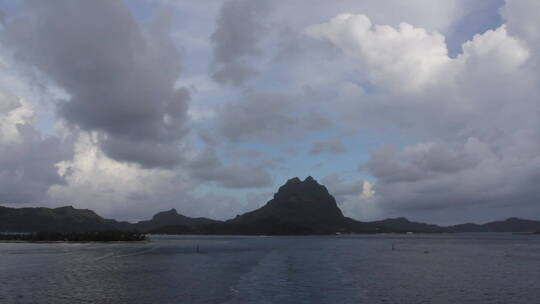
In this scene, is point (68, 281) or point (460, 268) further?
point (460, 268)

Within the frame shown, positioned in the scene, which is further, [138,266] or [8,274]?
[138,266]

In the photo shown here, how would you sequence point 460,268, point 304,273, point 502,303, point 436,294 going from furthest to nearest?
point 460,268, point 304,273, point 436,294, point 502,303

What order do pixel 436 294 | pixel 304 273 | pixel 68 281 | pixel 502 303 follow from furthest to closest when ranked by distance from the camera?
pixel 304 273
pixel 68 281
pixel 436 294
pixel 502 303

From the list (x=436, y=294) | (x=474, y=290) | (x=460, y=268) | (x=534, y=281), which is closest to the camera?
(x=436, y=294)

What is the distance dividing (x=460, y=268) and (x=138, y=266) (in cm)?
8441

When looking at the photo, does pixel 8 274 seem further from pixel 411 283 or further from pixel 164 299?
pixel 411 283

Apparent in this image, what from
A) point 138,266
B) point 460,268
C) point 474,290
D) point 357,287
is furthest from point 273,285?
point 460,268

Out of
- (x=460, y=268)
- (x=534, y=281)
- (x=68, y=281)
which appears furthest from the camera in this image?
(x=460, y=268)

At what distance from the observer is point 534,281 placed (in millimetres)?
95375

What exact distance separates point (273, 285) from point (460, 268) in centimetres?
6248

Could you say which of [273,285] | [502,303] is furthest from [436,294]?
[273,285]

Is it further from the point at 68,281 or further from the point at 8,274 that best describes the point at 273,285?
the point at 8,274

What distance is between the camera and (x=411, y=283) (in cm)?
8950

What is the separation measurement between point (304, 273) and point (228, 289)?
31642mm
